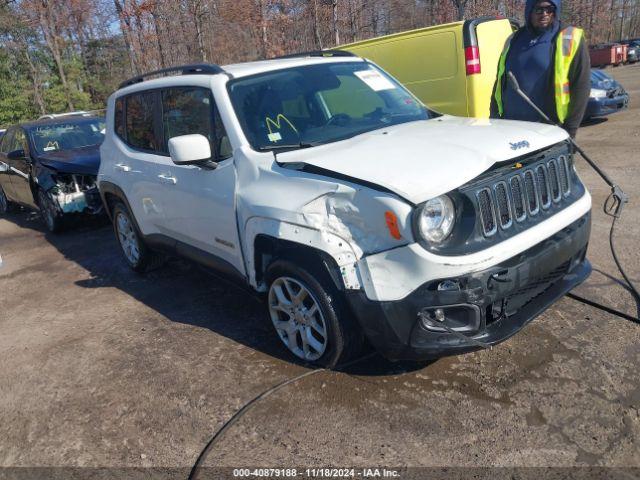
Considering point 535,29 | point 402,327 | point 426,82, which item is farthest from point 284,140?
point 426,82

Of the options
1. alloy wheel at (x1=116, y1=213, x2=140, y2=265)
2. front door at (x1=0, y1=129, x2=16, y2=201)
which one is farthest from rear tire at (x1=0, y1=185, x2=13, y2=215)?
alloy wheel at (x1=116, y1=213, x2=140, y2=265)

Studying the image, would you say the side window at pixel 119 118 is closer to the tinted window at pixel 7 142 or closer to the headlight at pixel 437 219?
the headlight at pixel 437 219

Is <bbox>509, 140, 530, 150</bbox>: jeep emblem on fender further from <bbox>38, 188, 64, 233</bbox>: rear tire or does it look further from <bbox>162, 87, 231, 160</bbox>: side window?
<bbox>38, 188, 64, 233</bbox>: rear tire

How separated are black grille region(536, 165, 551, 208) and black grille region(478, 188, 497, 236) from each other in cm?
52

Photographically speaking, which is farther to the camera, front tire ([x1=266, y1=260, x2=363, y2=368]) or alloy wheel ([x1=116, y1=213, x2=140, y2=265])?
alloy wheel ([x1=116, y1=213, x2=140, y2=265])

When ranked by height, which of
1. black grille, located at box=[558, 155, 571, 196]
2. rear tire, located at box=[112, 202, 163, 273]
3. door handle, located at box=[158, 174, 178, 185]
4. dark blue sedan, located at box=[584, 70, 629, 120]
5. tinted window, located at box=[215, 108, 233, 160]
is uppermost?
tinted window, located at box=[215, 108, 233, 160]

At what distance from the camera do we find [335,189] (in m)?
2.95

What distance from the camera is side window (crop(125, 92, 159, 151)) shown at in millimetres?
4777

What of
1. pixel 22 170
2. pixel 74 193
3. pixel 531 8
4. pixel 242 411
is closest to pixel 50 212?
pixel 74 193

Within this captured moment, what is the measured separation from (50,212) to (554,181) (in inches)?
272

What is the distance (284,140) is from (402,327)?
1505mm

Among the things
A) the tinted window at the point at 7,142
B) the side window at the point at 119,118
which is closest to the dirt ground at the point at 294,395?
the side window at the point at 119,118

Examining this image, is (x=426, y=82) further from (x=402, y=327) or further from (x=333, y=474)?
(x=333, y=474)

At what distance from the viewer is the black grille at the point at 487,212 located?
2.85m
